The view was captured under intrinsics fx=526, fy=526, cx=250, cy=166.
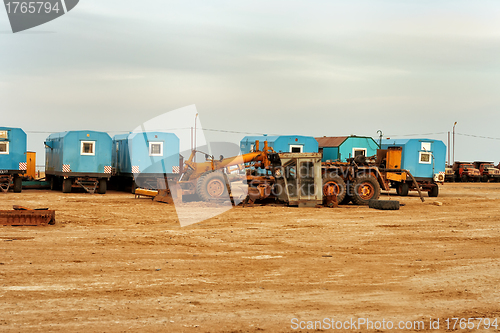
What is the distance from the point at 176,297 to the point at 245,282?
1.34 m

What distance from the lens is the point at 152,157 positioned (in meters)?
26.3

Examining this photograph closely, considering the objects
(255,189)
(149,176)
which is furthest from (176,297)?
(149,176)

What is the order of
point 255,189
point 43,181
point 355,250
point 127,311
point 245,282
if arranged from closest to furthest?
point 127,311 → point 245,282 → point 355,250 → point 255,189 → point 43,181

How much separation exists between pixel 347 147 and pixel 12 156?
17638mm

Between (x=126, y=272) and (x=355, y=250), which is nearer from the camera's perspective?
(x=126, y=272)

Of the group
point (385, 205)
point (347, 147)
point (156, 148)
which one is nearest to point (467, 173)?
point (347, 147)

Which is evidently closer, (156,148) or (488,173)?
(156,148)

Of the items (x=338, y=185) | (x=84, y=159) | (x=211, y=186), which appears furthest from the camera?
(x=84, y=159)

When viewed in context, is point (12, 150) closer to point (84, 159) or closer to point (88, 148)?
point (84, 159)

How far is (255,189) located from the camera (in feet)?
67.3

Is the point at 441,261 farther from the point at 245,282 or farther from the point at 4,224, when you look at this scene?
the point at 4,224

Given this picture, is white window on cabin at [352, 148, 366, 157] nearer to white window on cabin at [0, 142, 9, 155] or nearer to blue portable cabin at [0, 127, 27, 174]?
blue portable cabin at [0, 127, 27, 174]

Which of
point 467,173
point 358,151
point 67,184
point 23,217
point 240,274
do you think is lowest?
point 240,274

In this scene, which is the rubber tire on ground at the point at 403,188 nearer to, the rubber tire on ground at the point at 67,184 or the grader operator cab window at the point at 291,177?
the grader operator cab window at the point at 291,177
